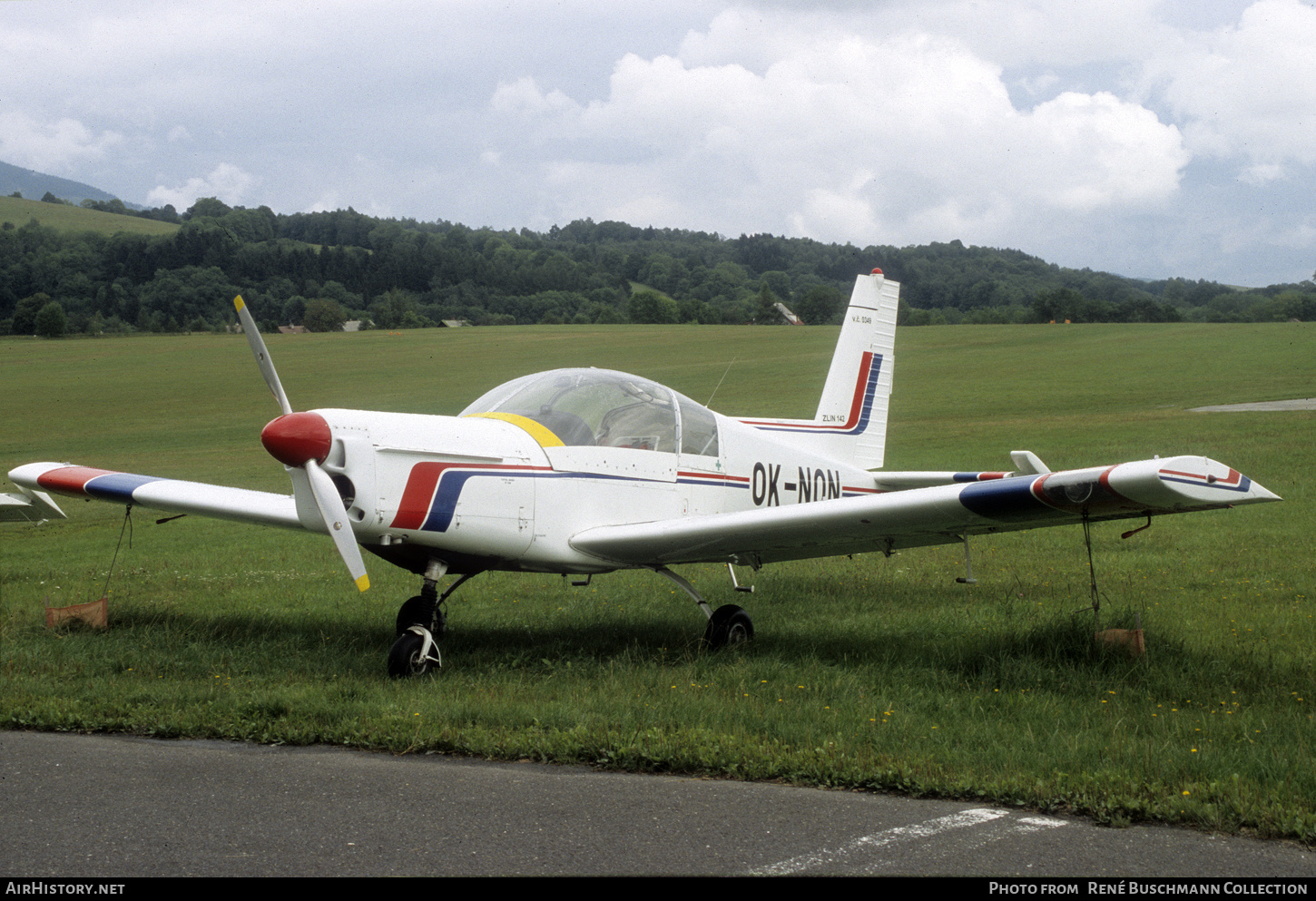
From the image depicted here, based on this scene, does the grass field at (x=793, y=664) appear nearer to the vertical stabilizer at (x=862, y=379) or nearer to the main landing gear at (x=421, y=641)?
the main landing gear at (x=421, y=641)

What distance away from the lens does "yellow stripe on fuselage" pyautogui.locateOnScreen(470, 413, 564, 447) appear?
25.2ft

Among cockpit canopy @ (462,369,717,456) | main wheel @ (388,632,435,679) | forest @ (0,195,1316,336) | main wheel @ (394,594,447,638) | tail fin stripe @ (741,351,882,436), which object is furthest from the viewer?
forest @ (0,195,1316,336)

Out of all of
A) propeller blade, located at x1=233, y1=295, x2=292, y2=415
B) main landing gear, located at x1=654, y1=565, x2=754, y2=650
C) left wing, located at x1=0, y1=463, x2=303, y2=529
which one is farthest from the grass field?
propeller blade, located at x1=233, y1=295, x2=292, y2=415

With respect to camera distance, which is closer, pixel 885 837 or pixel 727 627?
pixel 885 837

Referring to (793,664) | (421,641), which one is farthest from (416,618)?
(793,664)

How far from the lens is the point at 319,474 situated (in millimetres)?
6539

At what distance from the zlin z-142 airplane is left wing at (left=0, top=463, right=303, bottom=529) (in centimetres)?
3

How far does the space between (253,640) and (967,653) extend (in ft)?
17.2

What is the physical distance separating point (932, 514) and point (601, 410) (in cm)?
258

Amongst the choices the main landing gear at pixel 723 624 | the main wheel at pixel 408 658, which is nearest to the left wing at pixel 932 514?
the main landing gear at pixel 723 624

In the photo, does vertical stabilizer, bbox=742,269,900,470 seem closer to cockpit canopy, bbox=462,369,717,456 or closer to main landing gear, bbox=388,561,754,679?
cockpit canopy, bbox=462,369,717,456

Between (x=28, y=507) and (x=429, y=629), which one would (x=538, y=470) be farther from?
(x=28, y=507)

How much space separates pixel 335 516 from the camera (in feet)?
21.3

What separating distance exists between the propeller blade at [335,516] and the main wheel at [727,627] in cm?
266
